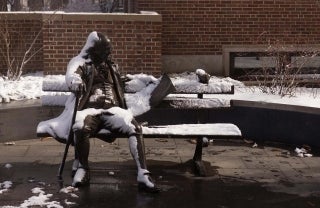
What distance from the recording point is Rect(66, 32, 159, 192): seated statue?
19.1 feet

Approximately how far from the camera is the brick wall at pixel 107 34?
1062cm

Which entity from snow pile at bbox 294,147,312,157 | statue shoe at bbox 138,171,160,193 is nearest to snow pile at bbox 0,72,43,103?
statue shoe at bbox 138,171,160,193

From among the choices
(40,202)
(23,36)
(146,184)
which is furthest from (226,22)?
(40,202)

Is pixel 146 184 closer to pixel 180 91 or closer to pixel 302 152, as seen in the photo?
pixel 180 91

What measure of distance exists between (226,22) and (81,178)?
6983mm

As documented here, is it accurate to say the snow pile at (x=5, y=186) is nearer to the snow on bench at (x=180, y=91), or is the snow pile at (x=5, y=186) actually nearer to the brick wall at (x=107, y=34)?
the snow on bench at (x=180, y=91)

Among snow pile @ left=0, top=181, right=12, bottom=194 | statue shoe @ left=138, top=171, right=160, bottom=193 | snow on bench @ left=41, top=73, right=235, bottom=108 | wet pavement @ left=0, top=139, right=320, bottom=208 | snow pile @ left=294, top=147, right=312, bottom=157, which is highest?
snow on bench @ left=41, top=73, right=235, bottom=108

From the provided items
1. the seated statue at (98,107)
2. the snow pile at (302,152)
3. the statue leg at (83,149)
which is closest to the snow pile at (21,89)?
the seated statue at (98,107)

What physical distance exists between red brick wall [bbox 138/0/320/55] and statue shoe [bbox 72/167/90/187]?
20.9 feet

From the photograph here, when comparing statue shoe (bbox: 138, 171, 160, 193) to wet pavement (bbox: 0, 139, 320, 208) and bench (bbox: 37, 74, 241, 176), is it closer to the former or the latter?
wet pavement (bbox: 0, 139, 320, 208)

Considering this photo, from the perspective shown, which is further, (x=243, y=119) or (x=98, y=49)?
(x=243, y=119)

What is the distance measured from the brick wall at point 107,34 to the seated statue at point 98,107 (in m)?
4.36

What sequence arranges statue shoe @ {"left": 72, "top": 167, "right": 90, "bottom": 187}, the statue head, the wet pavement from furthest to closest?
the statue head, statue shoe @ {"left": 72, "top": 167, "right": 90, "bottom": 187}, the wet pavement

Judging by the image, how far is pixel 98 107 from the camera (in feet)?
20.3
